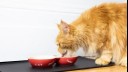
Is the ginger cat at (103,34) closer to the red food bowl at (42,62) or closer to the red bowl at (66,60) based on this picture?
the red bowl at (66,60)

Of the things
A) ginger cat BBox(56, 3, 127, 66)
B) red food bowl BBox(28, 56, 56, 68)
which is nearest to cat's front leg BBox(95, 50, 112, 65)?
ginger cat BBox(56, 3, 127, 66)

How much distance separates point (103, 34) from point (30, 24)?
0.53m

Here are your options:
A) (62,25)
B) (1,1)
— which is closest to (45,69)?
(62,25)

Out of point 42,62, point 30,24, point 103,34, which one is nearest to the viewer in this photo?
point 42,62

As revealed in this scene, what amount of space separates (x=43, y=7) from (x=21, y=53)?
0.36m

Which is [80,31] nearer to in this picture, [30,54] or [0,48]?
[30,54]

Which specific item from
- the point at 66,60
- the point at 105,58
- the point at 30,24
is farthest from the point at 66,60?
the point at 30,24

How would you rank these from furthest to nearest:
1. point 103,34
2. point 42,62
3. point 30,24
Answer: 1. point 30,24
2. point 103,34
3. point 42,62


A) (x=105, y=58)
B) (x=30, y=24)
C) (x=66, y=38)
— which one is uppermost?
(x=30, y=24)

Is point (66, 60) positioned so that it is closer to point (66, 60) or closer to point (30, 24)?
point (66, 60)

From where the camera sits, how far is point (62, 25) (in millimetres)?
1432

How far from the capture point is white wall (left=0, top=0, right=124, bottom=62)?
153 cm

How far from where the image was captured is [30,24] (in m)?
1.61

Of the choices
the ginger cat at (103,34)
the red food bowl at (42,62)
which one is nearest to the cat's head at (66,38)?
the ginger cat at (103,34)
